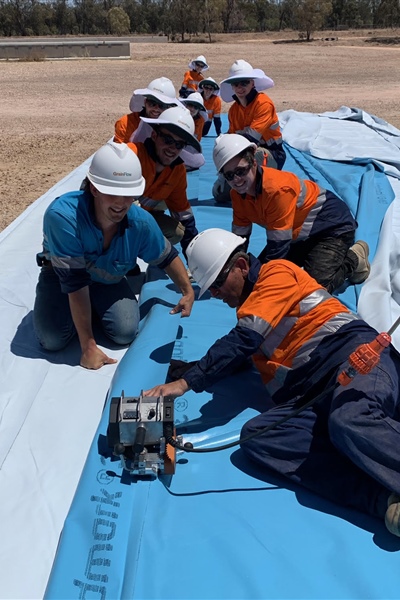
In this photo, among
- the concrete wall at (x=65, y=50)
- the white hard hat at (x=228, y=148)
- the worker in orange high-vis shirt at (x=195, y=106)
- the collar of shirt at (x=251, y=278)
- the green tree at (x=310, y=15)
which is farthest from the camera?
the green tree at (x=310, y=15)

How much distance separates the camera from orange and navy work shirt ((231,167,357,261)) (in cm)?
299

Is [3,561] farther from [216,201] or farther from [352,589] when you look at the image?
[216,201]

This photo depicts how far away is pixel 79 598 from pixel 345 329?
1.21 meters

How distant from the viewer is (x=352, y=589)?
1.63 metres

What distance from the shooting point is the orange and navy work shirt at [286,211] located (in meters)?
2.99

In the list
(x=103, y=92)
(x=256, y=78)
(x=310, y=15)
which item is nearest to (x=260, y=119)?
(x=256, y=78)

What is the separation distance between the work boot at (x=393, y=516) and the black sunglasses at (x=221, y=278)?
0.91m

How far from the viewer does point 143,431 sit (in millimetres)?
1863

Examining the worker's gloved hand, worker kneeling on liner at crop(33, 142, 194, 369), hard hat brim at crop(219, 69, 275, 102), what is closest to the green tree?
hard hat brim at crop(219, 69, 275, 102)

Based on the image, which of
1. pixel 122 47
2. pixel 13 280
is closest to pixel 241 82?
pixel 13 280

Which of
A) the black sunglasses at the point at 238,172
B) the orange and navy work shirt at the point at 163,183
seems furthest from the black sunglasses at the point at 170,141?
the black sunglasses at the point at 238,172

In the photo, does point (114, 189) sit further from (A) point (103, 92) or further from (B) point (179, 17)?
(B) point (179, 17)

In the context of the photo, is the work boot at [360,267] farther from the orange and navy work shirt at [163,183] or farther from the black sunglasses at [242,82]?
the black sunglasses at [242,82]

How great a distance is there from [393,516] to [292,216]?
1.70 metres
